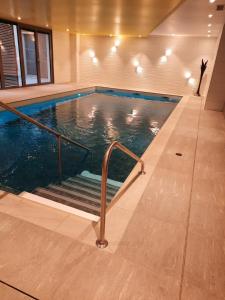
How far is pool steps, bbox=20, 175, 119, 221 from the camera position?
2497mm

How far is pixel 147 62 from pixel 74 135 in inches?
275

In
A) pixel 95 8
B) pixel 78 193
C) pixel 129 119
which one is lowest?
pixel 78 193

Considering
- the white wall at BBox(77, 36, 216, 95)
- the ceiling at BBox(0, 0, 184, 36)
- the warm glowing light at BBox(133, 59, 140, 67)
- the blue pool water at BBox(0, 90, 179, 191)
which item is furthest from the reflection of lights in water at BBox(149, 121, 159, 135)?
the warm glowing light at BBox(133, 59, 140, 67)

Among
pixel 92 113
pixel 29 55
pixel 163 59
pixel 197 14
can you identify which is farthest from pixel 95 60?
pixel 197 14

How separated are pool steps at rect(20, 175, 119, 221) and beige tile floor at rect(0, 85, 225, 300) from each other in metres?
0.60

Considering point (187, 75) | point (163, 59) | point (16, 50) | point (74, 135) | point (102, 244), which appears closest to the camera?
point (102, 244)

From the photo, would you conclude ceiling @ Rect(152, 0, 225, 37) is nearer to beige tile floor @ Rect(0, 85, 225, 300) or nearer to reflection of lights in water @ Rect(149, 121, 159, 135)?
reflection of lights in water @ Rect(149, 121, 159, 135)

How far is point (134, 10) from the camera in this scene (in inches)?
196

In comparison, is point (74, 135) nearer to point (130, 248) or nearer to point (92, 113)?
point (92, 113)

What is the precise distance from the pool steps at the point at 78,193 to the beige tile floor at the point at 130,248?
0.60m

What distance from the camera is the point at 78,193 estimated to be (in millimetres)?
2844

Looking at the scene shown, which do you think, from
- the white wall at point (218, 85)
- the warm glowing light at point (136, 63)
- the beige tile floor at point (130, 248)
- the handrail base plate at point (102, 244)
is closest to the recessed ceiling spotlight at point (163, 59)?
the warm glowing light at point (136, 63)

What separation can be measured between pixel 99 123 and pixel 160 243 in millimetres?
4656

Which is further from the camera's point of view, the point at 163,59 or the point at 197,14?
the point at 163,59
